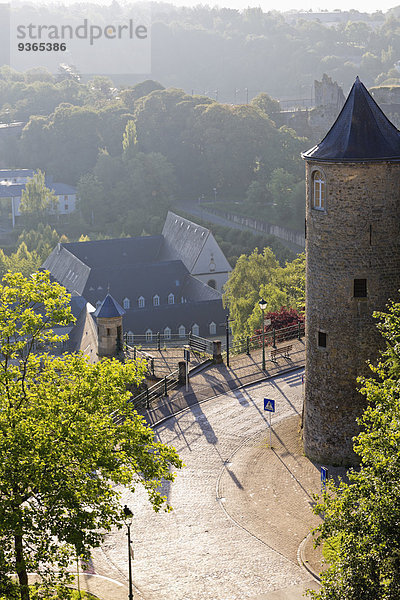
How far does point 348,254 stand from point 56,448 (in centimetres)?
1241

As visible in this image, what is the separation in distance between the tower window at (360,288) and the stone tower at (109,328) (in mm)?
12339

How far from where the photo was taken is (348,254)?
28.2m

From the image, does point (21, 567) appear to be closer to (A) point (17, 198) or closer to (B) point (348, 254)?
(B) point (348, 254)

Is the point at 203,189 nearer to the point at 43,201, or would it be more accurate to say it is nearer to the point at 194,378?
the point at 43,201

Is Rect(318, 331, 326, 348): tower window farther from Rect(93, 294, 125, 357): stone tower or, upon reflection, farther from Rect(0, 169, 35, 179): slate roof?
Rect(0, 169, 35, 179): slate roof

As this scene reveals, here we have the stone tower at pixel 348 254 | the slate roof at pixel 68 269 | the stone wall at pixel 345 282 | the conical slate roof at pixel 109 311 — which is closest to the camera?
the stone tower at pixel 348 254

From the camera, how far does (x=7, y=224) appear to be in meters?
128

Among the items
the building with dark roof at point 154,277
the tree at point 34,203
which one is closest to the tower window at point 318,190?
the building with dark roof at point 154,277

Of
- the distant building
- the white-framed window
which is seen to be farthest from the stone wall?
the distant building

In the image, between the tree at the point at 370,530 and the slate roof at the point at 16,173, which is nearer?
the tree at the point at 370,530

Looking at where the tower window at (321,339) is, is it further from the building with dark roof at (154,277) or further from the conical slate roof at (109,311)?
the building with dark roof at (154,277)

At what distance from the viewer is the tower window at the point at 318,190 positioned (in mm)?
28312

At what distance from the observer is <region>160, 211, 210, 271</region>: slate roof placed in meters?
88.1

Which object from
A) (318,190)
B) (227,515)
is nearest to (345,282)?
(318,190)
